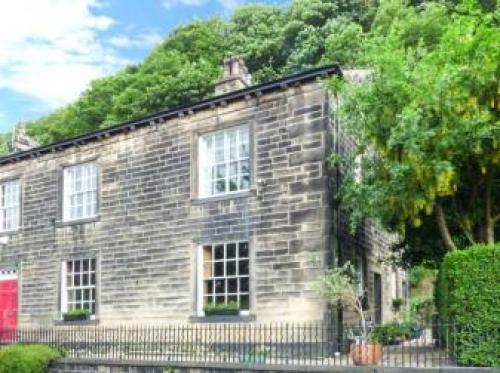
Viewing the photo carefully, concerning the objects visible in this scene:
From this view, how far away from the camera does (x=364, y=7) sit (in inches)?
1783

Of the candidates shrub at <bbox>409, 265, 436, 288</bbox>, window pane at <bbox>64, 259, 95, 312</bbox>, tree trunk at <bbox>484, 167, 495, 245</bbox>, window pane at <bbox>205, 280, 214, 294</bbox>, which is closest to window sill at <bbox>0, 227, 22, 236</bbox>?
window pane at <bbox>64, 259, 95, 312</bbox>

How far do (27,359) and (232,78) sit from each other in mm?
9437

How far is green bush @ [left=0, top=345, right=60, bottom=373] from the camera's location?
1761cm

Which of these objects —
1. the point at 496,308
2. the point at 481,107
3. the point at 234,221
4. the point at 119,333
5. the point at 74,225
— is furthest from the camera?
the point at 74,225

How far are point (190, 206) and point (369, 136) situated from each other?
6.34 meters

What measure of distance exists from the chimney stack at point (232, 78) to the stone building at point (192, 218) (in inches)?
1.8

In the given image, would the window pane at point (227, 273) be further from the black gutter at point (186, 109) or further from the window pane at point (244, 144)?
the black gutter at point (186, 109)

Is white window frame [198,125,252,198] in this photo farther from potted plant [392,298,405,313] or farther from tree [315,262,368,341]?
potted plant [392,298,405,313]

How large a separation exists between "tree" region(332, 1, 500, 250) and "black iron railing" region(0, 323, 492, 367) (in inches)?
109

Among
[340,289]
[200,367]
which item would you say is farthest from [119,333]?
[340,289]

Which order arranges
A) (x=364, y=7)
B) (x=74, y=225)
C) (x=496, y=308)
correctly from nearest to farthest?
1. (x=496, y=308)
2. (x=74, y=225)
3. (x=364, y=7)

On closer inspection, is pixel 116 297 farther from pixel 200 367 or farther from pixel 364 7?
pixel 364 7

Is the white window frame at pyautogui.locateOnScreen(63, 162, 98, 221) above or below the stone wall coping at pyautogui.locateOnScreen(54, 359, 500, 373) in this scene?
above

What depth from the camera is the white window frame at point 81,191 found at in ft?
74.2
